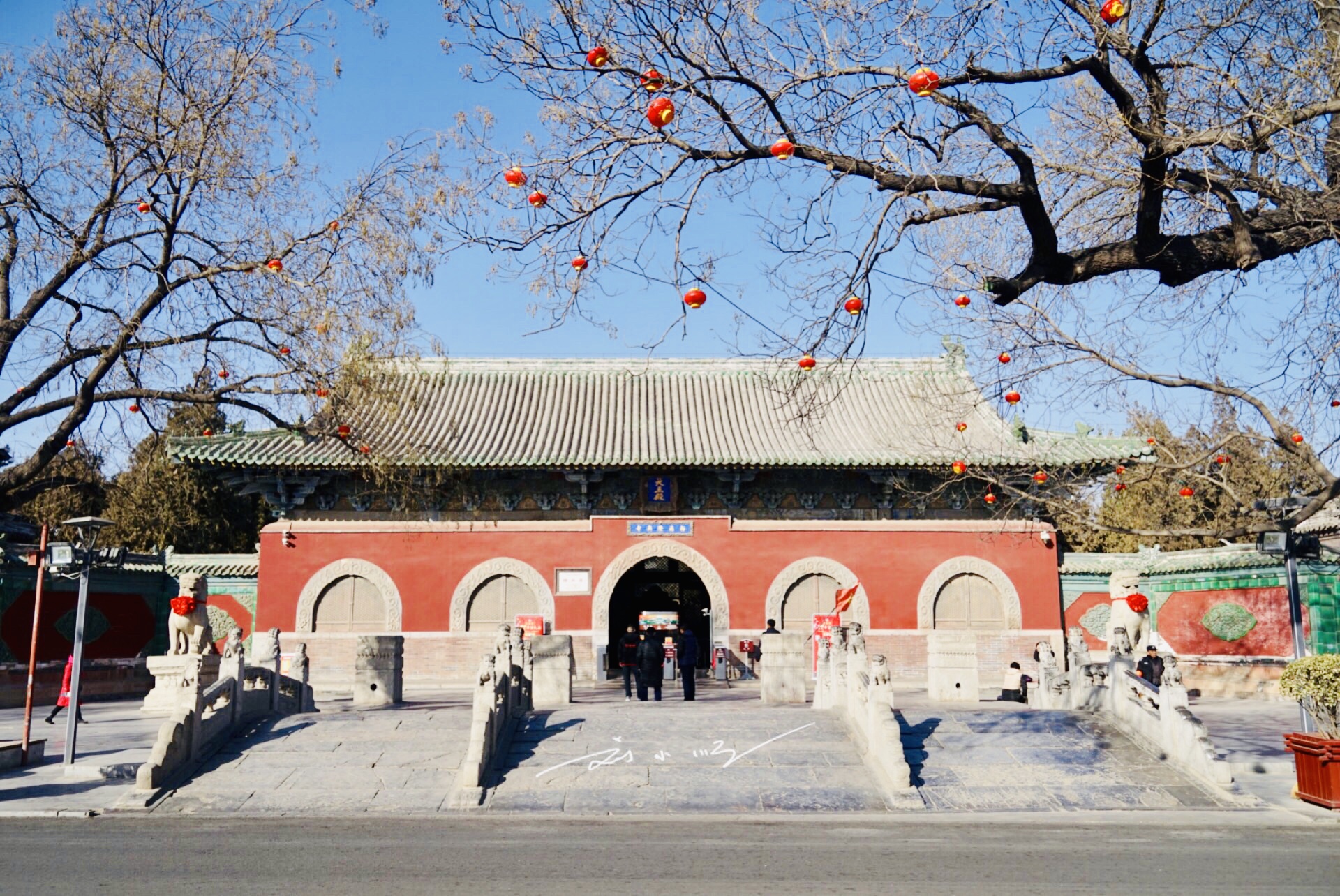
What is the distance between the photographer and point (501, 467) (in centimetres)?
2017

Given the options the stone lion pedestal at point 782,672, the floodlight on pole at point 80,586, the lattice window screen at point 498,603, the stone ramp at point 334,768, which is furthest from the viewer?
the lattice window screen at point 498,603

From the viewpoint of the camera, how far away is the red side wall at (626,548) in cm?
2080

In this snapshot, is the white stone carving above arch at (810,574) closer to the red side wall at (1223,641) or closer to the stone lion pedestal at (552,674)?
the red side wall at (1223,641)

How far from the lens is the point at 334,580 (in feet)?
68.4

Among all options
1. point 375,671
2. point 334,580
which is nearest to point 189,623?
point 375,671

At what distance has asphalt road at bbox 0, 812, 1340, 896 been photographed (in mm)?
6668

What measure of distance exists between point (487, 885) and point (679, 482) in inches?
585

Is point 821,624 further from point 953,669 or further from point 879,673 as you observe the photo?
point 879,673

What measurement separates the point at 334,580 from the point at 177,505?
11672 mm

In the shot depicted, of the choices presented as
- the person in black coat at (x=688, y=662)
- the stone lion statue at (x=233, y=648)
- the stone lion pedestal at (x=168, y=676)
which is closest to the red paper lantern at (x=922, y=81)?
the stone lion statue at (x=233, y=648)

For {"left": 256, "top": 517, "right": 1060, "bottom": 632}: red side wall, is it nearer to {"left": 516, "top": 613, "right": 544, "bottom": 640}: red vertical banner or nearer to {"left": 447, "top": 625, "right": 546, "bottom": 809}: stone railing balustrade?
{"left": 516, "top": 613, "right": 544, "bottom": 640}: red vertical banner

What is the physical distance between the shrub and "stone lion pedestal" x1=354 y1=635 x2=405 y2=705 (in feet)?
34.2

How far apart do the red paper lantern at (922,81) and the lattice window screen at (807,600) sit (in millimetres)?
15930

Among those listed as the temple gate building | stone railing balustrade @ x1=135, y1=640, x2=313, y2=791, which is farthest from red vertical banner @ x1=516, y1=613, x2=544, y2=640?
stone railing balustrade @ x1=135, y1=640, x2=313, y2=791
